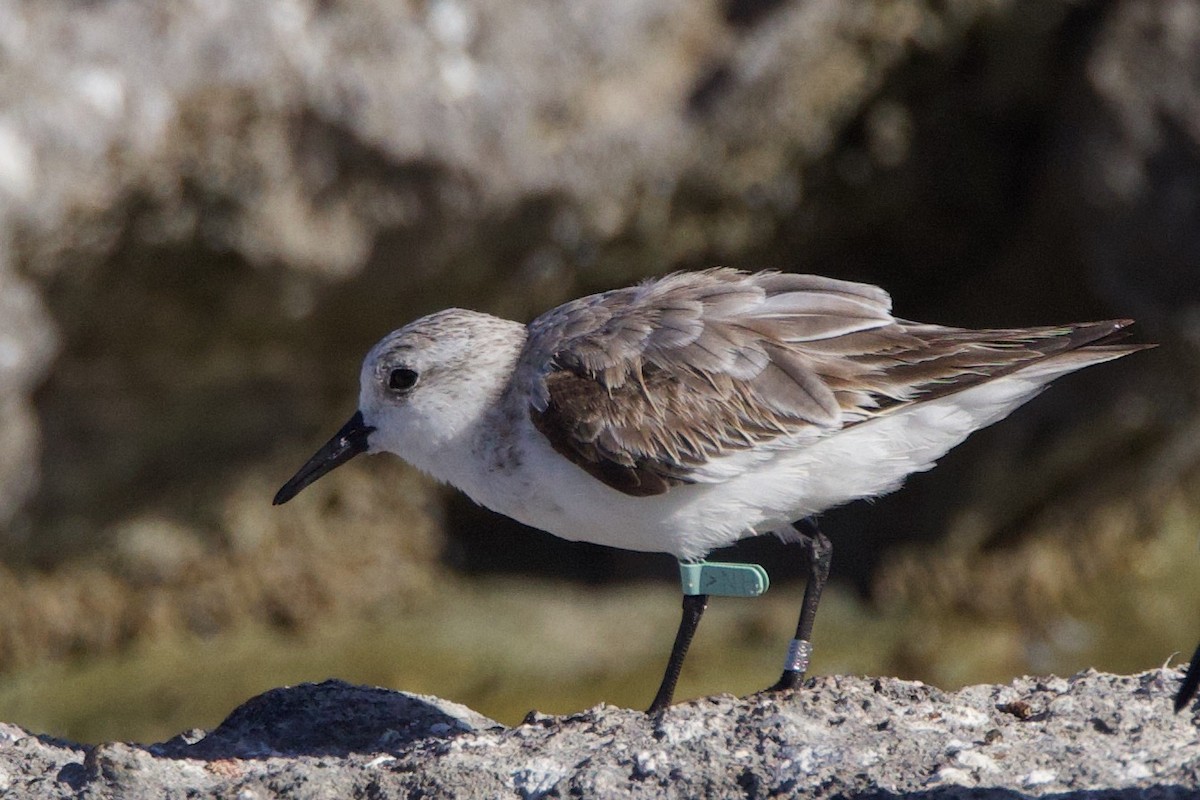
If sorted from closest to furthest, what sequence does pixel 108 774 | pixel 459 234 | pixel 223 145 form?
1. pixel 108 774
2. pixel 223 145
3. pixel 459 234

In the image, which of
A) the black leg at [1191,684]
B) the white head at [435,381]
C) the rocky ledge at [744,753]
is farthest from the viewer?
the white head at [435,381]

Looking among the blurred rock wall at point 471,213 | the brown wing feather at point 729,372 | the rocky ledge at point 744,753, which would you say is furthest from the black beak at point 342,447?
the blurred rock wall at point 471,213

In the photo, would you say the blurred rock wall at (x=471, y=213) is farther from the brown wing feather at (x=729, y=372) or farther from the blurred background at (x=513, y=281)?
the brown wing feather at (x=729, y=372)

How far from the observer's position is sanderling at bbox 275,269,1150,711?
5395 millimetres

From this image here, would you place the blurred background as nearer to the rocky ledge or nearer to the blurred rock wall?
the blurred rock wall

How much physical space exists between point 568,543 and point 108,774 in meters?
7.42

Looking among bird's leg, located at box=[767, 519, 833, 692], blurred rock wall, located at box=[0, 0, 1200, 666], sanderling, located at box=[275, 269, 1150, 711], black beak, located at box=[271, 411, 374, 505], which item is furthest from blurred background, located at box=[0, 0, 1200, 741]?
bird's leg, located at box=[767, 519, 833, 692]

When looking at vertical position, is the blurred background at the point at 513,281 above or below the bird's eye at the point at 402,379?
above

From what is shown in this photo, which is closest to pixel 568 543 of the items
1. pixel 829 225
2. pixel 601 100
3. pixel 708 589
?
pixel 829 225

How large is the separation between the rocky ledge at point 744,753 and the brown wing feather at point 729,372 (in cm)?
88

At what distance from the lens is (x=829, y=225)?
1095cm

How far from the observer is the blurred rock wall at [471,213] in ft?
29.2

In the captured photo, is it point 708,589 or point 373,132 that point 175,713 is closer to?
point 373,132

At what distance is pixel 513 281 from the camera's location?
1023 cm
